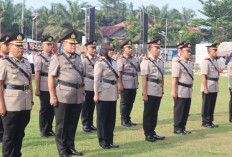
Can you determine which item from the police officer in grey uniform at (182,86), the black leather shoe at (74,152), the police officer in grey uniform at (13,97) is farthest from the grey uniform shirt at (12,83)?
the police officer in grey uniform at (182,86)

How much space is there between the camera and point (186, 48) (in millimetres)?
7836

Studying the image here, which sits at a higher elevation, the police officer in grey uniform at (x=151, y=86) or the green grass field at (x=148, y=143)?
the police officer in grey uniform at (x=151, y=86)

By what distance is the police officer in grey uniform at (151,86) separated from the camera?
7145mm

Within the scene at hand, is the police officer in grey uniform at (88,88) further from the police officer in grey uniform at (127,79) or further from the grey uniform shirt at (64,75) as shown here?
the grey uniform shirt at (64,75)

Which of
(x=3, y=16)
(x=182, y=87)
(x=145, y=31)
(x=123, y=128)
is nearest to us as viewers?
(x=182, y=87)

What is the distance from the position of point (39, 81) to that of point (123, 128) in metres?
2.41

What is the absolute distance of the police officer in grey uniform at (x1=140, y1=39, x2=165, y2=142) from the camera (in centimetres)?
714

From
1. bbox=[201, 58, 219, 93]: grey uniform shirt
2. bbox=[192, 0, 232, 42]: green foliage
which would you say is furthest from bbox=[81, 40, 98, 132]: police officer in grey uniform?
bbox=[192, 0, 232, 42]: green foliage

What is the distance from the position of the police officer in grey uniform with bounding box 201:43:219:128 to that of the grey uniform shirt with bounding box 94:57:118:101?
312 centimetres

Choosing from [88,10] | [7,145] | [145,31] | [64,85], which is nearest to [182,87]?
[64,85]

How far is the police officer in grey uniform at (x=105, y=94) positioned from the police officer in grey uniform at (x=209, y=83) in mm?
3059

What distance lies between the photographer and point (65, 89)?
5.75m

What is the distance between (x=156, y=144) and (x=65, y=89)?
2.31m

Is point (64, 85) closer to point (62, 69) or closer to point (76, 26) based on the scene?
point (62, 69)
